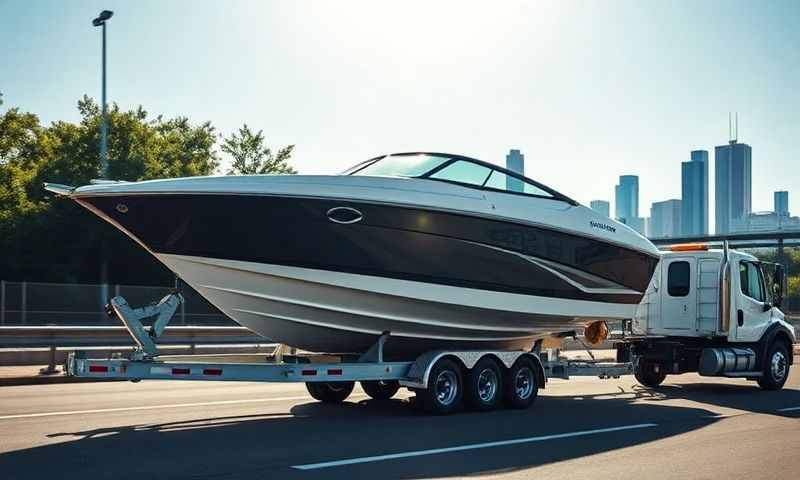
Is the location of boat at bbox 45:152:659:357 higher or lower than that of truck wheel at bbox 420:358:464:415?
higher

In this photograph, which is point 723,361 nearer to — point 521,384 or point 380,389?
point 521,384

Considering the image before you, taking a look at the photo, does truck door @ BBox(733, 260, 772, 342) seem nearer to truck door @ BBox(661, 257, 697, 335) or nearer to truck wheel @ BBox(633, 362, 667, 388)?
truck door @ BBox(661, 257, 697, 335)

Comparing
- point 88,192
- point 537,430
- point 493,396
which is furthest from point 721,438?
point 88,192

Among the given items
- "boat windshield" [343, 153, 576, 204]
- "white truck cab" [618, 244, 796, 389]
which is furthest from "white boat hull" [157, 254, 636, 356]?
"white truck cab" [618, 244, 796, 389]

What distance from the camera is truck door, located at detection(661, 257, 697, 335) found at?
1647cm

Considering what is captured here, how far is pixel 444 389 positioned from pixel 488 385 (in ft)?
2.70

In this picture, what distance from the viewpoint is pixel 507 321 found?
41.4ft

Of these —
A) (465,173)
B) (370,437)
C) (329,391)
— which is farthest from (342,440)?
(465,173)

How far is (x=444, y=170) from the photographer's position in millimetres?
11758

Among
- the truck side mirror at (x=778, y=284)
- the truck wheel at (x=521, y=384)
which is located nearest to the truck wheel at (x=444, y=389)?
the truck wheel at (x=521, y=384)

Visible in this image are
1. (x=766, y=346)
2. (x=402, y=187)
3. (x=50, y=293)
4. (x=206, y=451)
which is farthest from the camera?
(x=50, y=293)

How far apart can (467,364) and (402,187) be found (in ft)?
8.27

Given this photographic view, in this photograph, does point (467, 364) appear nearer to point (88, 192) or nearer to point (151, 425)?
point (151, 425)

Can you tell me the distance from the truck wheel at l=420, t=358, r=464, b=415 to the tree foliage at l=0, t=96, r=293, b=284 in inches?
942
